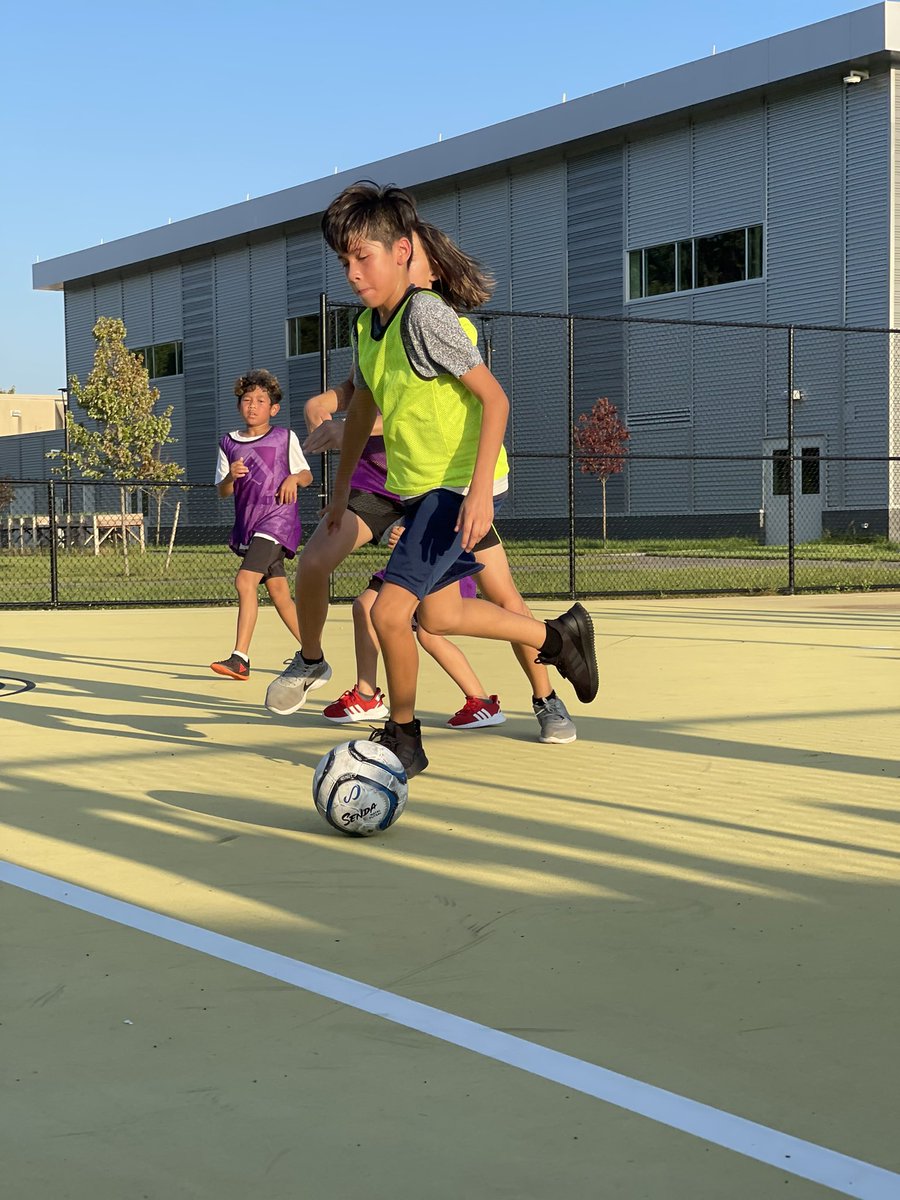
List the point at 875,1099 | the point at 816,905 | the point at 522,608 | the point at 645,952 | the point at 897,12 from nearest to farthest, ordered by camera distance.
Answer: the point at 875,1099
the point at 645,952
the point at 816,905
the point at 522,608
the point at 897,12

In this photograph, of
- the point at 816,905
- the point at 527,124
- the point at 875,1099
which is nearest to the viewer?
the point at 875,1099

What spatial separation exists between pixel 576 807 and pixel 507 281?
109 ft

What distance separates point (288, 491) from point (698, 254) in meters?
26.4

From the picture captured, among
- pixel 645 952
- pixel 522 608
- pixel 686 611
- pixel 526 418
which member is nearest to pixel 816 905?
pixel 645 952

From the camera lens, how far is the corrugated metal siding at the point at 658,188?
32.8 m

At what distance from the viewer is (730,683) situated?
7863 millimetres

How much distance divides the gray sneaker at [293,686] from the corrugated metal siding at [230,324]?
37.7 m

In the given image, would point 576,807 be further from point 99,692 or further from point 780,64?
point 780,64

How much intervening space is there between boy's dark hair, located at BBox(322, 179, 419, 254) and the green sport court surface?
1.82m

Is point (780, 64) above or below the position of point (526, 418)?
above

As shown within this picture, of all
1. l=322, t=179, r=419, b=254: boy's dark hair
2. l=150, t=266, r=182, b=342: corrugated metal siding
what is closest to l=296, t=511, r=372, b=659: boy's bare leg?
l=322, t=179, r=419, b=254: boy's dark hair

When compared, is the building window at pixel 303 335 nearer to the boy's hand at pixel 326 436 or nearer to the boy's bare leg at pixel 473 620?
the boy's hand at pixel 326 436

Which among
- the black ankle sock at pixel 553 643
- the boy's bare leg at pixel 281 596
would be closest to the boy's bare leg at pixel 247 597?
the boy's bare leg at pixel 281 596

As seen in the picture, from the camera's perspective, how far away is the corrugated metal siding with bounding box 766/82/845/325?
1170 inches
